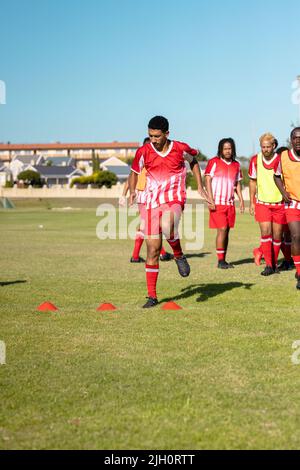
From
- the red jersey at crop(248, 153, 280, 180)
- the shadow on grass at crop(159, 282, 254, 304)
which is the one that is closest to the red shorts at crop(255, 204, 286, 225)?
the red jersey at crop(248, 153, 280, 180)

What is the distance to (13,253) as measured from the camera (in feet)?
57.4

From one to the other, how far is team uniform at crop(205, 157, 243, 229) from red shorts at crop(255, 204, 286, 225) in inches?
35.7

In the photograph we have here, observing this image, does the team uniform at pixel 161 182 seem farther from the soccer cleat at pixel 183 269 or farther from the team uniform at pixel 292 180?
the team uniform at pixel 292 180

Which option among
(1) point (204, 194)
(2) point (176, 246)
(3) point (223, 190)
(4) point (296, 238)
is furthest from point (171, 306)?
(3) point (223, 190)

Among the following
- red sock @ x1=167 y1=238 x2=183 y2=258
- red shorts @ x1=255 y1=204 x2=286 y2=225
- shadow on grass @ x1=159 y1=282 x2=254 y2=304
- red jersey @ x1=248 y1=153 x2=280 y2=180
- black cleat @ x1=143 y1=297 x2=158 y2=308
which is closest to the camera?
black cleat @ x1=143 y1=297 x2=158 y2=308

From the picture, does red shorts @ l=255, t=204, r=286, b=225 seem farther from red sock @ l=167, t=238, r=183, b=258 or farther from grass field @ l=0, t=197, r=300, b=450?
red sock @ l=167, t=238, r=183, b=258

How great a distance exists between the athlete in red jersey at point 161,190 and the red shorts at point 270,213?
3.90m

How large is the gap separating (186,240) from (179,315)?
1360 cm

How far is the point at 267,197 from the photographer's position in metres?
13.3

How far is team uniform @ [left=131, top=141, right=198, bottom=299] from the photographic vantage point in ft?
31.0

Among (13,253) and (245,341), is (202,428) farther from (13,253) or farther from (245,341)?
(13,253)

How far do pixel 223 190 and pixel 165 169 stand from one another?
4959mm

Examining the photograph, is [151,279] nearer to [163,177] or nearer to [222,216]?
[163,177]
